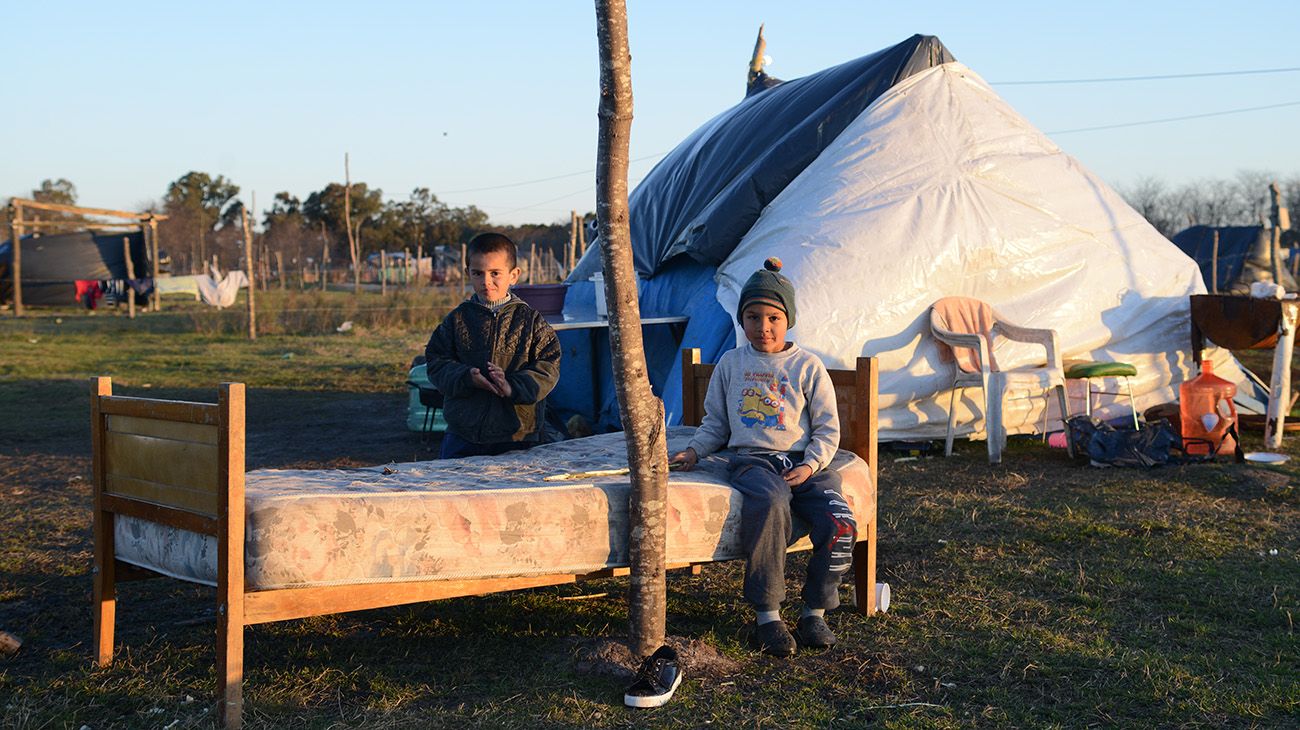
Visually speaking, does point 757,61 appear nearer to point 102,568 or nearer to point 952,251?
point 952,251

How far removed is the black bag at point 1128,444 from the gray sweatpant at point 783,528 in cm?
397

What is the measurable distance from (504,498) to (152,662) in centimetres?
131

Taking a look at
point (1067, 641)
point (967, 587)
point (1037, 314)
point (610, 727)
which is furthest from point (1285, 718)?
point (1037, 314)

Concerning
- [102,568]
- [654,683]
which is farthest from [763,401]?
[102,568]

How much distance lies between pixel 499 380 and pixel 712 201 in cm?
496

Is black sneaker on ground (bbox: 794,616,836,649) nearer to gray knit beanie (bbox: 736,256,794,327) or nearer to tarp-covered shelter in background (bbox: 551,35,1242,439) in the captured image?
gray knit beanie (bbox: 736,256,794,327)

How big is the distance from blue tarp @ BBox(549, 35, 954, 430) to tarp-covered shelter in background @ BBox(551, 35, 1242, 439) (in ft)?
0.06

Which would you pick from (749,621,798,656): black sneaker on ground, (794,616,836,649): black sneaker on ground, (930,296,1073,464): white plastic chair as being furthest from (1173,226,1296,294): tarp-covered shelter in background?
(749,621,798,656): black sneaker on ground

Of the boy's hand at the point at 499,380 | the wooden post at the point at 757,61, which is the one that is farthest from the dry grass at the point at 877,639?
the wooden post at the point at 757,61

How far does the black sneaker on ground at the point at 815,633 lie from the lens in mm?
3762

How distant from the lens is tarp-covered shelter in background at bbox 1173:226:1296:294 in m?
24.0

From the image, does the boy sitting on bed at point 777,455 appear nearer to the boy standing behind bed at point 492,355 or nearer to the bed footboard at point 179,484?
the boy standing behind bed at point 492,355

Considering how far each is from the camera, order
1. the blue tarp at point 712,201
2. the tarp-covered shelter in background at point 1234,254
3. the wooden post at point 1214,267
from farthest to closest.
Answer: the tarp-covered shelter in background at point 1234,254, the wooden post at point 1214,267, the blue tarp at point 712,201

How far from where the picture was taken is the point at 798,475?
386cm
